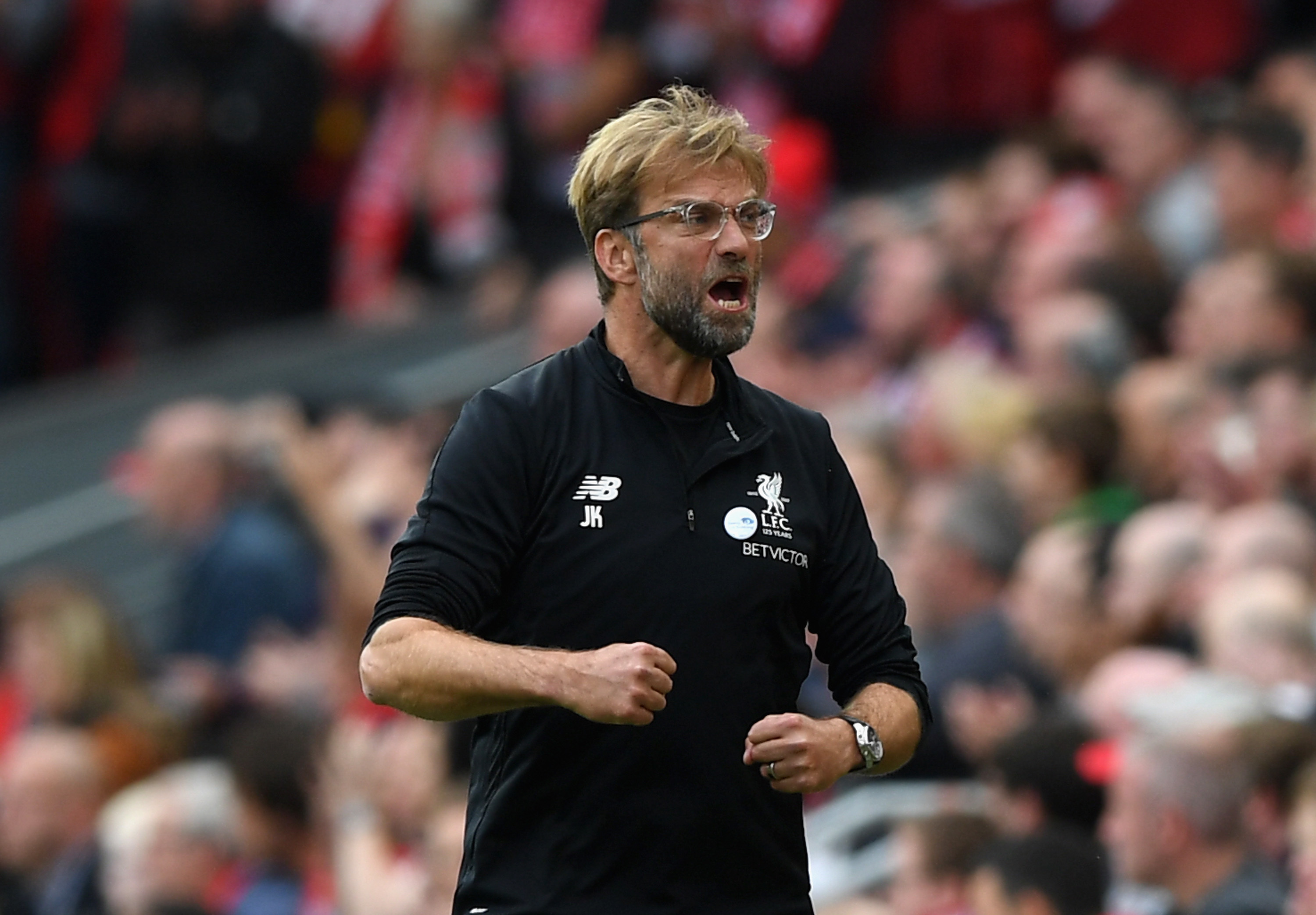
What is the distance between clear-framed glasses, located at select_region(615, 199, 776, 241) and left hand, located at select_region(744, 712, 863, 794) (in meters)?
0.69

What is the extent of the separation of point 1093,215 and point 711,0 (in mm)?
3104

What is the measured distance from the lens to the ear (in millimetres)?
3391

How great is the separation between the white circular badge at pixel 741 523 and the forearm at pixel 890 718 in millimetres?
289

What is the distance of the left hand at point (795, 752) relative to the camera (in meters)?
3.12

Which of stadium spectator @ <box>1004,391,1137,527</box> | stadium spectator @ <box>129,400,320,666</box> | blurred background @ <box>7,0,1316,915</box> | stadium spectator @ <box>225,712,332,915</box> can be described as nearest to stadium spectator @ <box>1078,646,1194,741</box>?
blurred background @ <box>7,0,1316,915</box>

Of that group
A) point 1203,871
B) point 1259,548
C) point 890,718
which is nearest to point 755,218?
point 890,718

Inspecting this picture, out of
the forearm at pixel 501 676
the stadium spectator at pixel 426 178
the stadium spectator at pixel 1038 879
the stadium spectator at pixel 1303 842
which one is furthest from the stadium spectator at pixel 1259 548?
the stadium spectator at pixel 426 178

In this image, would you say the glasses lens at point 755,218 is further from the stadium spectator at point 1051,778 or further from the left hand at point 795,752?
the stadium spectator at point 1051,778

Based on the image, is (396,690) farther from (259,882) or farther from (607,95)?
(607,95)

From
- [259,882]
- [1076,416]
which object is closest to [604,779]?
[259,882]

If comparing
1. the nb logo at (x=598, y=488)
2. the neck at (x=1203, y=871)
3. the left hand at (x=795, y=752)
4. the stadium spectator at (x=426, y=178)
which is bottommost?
the neck at (x=1203, y=871)

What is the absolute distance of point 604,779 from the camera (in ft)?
10.7

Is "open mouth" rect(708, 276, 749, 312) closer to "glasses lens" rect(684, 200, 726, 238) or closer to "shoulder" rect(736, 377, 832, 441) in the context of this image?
"glasses lens" rect(684, 200, 726, 238)

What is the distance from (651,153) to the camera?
3.32m
